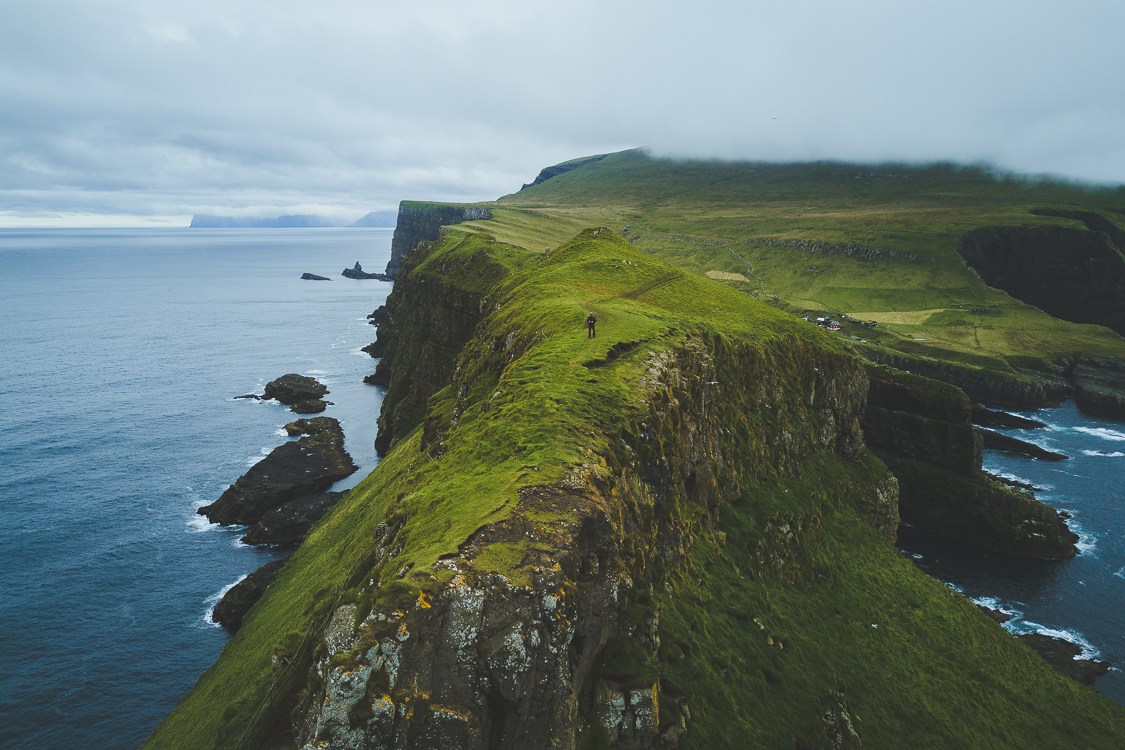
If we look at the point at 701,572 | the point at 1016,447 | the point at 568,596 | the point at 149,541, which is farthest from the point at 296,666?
the point at 1016,447

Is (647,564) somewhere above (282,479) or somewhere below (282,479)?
above

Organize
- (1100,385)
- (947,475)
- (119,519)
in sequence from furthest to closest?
(1100,385) → (947,475) → (119,519)

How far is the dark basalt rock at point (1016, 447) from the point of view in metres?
104

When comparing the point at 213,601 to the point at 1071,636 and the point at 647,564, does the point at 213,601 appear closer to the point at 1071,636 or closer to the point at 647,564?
the point at 647,564

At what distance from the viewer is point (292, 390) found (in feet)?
405

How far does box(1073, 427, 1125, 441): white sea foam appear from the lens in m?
114

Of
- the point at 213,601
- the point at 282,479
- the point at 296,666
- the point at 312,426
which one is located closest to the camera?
the point at 296,666

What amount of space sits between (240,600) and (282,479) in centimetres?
2647

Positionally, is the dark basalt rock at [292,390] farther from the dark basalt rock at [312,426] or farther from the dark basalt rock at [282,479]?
the dark basalt rock at [282,479]

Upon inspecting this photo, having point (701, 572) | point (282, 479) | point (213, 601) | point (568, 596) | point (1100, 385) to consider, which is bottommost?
point (1100, 385)

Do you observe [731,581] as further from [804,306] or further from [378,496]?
[804,306]

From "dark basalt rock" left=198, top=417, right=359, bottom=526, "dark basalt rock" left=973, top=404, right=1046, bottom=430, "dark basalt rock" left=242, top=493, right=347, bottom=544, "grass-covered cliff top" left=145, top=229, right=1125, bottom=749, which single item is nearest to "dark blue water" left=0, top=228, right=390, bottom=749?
"dark basalt rock" left=242, top=493, right=347, bottom=544

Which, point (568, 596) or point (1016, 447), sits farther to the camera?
point (1016, 447)

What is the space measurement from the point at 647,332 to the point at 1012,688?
39010mm
